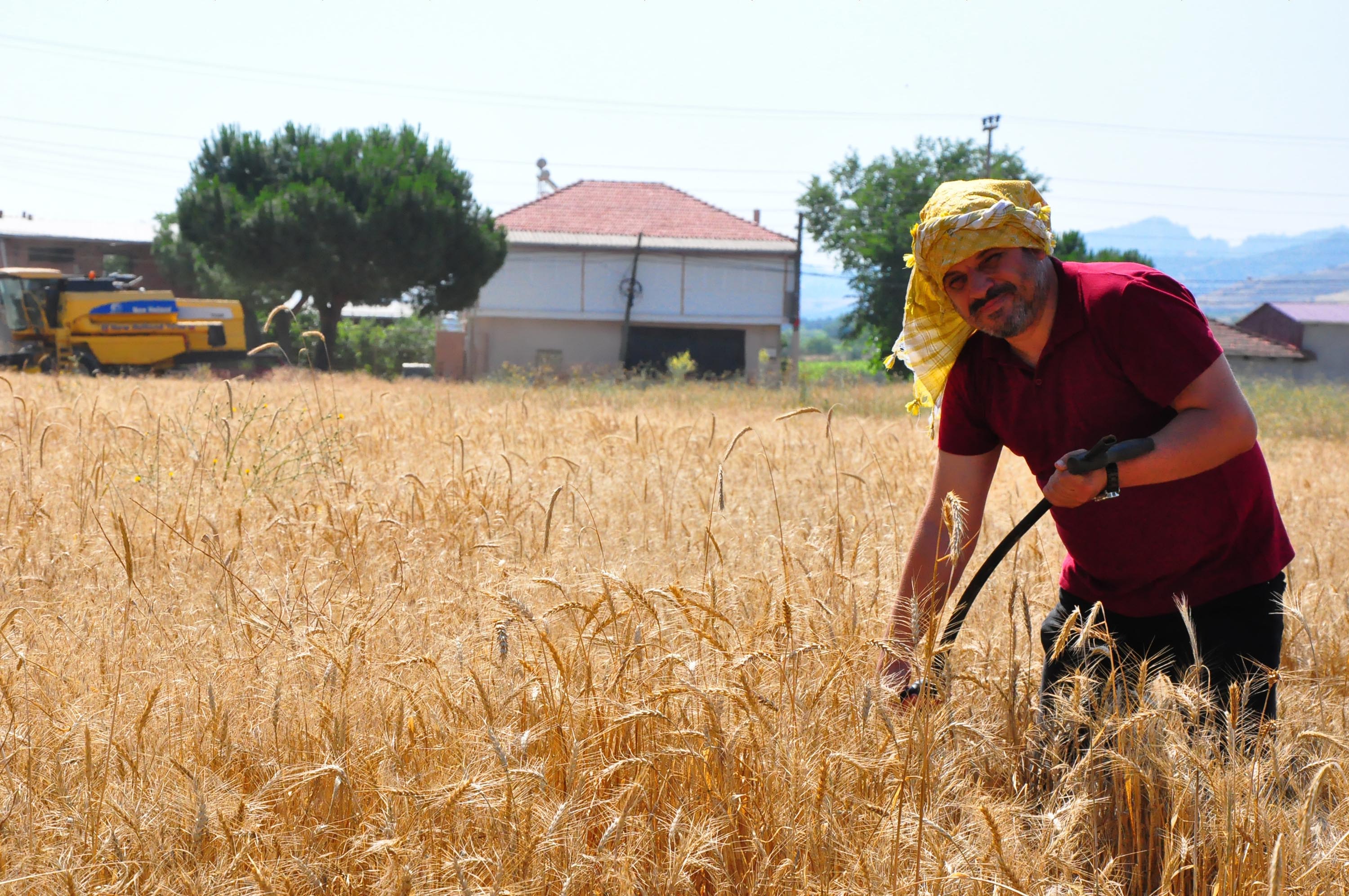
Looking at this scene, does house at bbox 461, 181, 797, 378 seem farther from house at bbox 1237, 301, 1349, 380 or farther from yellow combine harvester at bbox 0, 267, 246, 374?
house at bbox 1237, 301, 1349, 380

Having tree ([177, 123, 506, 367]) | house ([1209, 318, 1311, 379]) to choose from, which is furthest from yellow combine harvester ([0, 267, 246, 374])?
house ([1209, 318, 1311, 379])

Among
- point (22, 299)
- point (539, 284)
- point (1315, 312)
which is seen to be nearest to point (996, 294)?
point (22, 299)

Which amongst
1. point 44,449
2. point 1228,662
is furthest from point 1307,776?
point 44,449

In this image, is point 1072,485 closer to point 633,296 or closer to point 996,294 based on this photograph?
point 996,294

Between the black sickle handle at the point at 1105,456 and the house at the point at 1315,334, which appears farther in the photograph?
the house at the point at 1315,334

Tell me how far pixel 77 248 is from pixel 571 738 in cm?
5216

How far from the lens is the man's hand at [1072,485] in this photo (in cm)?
211

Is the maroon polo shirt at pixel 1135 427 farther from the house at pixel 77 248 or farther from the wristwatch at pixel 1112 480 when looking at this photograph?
the house at pixel 77 248

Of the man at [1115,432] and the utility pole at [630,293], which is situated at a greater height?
the utility pole at [630,293]

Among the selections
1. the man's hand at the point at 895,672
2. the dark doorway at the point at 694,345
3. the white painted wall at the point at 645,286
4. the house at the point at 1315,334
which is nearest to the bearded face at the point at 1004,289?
the man's hand at the point at 895,672

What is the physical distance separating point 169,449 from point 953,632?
4.51 meters

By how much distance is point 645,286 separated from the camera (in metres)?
37.0

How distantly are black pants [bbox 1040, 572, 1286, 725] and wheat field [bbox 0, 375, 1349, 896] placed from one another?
98 mm

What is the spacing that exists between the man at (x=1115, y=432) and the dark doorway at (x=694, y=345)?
34.8 m
